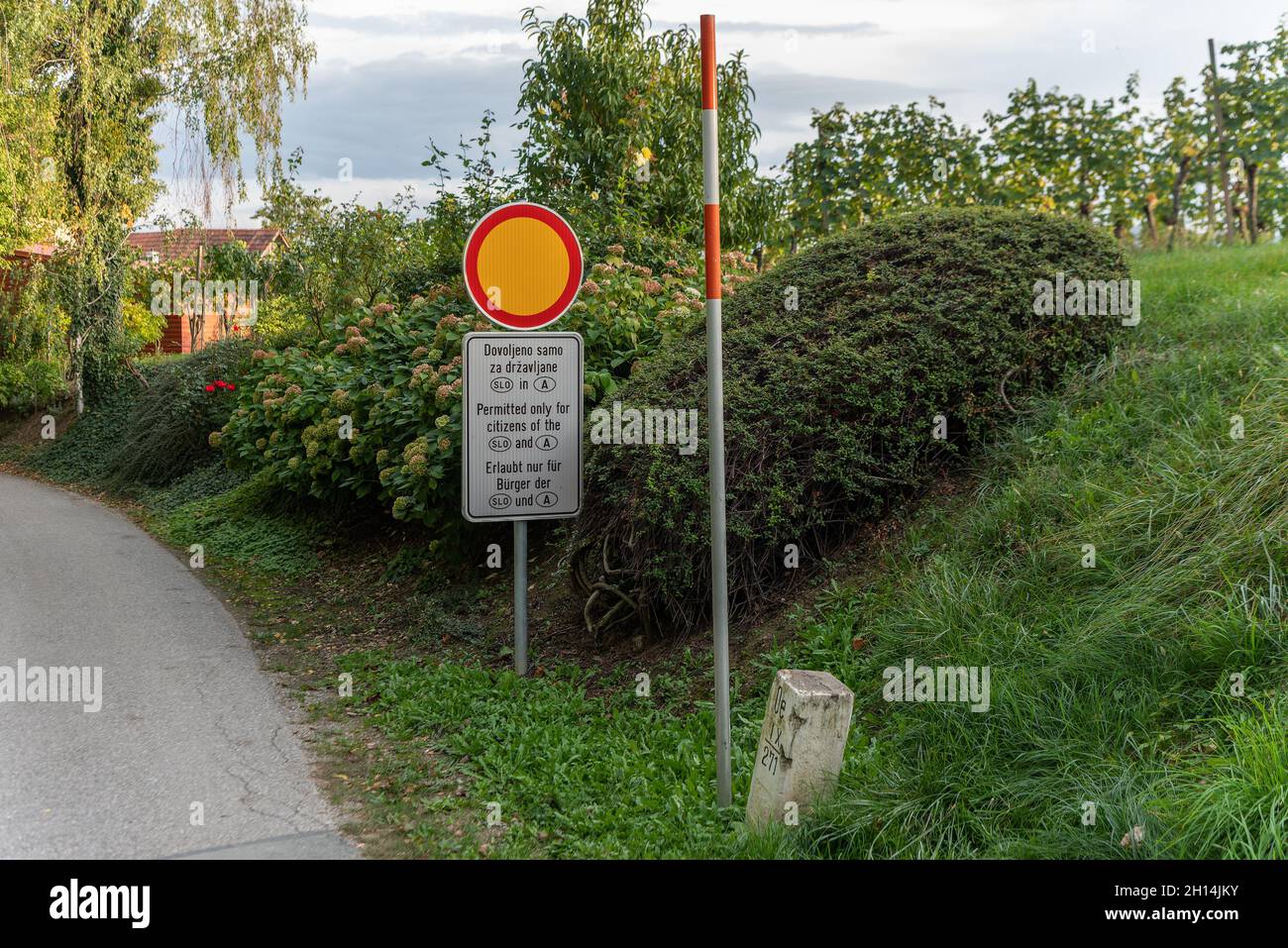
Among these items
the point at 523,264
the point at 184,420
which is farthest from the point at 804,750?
the point at 184,420

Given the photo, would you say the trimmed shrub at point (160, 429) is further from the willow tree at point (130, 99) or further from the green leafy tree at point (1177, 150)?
the green leafy tree at point (1177, 150)

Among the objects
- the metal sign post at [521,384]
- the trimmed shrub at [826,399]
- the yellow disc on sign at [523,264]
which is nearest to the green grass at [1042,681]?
the trimmed shrub at [826,399]

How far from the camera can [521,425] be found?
Result: 6.76 meters

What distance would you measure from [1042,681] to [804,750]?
112 centimetres

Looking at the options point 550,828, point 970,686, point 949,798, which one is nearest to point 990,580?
point 970,686

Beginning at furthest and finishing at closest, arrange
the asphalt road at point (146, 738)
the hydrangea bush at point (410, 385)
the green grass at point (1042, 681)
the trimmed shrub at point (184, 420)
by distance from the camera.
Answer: the trimmed shrub at point (184, 420), the hydrangea bush at point (410, 385), the asphalt road at point (146, 738), the green grass at point (1042, 681)


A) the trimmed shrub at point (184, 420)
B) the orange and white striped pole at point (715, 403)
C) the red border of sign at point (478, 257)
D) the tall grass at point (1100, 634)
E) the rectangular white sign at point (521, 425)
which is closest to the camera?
the tall grass at point (1100, 634)

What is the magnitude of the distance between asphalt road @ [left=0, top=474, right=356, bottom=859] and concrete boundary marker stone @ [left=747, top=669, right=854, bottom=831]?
1.86m

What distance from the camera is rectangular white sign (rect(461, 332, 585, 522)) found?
21.8ft

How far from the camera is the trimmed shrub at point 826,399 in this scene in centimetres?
623

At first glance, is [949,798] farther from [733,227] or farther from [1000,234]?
[733,227]

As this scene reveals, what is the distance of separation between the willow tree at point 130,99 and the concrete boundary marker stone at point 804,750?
17.7 meters

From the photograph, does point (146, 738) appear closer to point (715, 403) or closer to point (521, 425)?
point (521, 425)

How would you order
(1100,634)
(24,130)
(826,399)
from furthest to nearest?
(24,130)
(826,399)
(1100,634)
